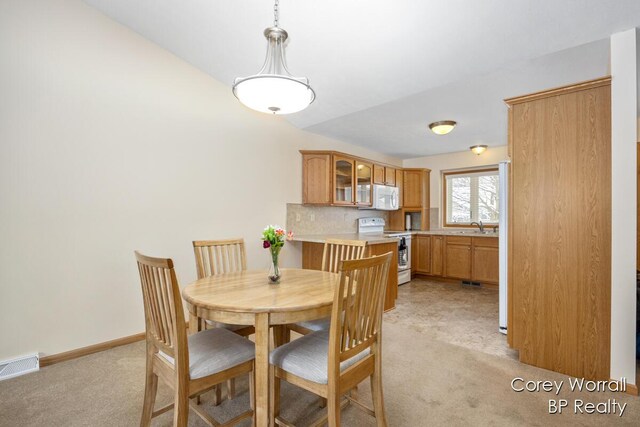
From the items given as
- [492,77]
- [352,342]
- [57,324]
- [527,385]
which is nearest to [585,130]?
[492,77]

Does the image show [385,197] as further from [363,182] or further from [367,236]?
[367,236]

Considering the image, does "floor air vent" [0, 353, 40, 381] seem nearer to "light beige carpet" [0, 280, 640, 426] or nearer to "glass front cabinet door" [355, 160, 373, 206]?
"light beige carpet" [0, 280, 640, 426]

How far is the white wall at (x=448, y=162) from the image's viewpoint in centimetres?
509

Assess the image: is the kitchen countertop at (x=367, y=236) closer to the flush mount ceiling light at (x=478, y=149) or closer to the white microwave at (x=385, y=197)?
the white microwave at (x=385, y=197)

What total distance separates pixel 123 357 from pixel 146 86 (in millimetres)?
2347

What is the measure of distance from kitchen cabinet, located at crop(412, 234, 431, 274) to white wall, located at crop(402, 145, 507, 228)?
35.2 inches

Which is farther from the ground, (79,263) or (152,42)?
(152,42)

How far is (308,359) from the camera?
4.47 feet

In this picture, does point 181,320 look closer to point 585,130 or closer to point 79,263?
point 79,263

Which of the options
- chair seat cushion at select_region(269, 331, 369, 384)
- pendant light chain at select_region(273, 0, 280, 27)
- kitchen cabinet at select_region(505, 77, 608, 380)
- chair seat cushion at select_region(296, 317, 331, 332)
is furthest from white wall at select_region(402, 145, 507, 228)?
chair seat cushion at select_region(269, 331, 369, 384)

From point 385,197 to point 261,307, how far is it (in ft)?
13.2

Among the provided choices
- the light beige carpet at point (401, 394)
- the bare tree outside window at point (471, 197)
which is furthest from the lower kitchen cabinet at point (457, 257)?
the light beige carpet at point (401, 394)

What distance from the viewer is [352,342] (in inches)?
52.8

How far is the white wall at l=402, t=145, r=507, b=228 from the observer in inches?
201
